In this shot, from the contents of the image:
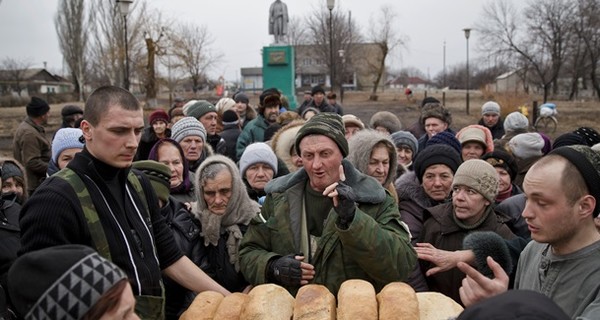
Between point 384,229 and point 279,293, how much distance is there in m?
0.75

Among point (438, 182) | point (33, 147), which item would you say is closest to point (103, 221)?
point (438, 182)

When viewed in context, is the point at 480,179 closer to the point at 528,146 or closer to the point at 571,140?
the point at 571,140

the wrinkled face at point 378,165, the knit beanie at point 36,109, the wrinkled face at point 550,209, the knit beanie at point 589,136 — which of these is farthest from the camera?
the knit beanie at point 36,109

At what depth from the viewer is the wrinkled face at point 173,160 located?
13.7 ft

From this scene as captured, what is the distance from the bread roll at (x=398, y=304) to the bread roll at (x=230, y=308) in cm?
58

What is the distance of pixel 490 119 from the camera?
313 inches

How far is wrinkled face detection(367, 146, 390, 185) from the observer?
397cm

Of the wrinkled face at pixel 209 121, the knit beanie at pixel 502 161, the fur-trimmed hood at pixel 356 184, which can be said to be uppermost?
the wrinkled face at pixel 209 121

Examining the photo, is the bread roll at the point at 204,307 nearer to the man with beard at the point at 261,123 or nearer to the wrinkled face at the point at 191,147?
the wrinkled face at the point at 191,147

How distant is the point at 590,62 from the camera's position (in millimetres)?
42750

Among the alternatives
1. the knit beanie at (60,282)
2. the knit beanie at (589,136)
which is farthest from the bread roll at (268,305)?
the knit beanie at (589,136)

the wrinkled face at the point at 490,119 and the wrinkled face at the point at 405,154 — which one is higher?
the wrinkled face at the point at 490,119

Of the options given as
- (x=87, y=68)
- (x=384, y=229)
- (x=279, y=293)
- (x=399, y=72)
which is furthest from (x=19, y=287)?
(x=399, y=72)

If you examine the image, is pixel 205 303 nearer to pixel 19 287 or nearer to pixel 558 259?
pixel 19 287
